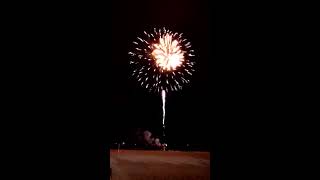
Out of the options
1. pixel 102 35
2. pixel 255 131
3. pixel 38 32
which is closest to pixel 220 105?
pixel 255 131

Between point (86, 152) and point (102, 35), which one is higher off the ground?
point (102, 35)

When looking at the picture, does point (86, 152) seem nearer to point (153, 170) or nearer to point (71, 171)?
point (71, 171)

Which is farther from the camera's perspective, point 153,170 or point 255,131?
point 153,170

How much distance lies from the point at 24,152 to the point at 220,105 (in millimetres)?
1247

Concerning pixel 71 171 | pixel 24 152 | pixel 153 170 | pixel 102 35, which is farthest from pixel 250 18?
pixel 153 170

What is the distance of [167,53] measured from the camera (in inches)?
416

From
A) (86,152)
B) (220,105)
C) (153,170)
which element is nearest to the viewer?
(86,152)

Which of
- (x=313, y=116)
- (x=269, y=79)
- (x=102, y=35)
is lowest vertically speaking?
(x=313, y=116)

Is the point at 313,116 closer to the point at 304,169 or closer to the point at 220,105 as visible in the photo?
the point at 304,169

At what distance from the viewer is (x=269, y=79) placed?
8.88 feet

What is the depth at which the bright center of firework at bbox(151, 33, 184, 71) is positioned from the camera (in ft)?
34.7

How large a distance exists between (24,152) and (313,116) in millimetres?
1828

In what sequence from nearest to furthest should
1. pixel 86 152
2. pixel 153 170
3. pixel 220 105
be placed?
pixel 86 152 < pixel 220 105 < pixel 153 170

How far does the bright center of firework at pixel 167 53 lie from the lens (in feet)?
34.7
